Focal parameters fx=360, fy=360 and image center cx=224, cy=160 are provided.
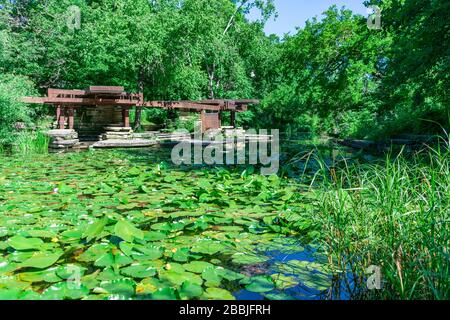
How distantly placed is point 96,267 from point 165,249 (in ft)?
1.94

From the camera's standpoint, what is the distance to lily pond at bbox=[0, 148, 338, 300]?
248 cm

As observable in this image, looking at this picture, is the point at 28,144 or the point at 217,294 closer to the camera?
the point at 217,294

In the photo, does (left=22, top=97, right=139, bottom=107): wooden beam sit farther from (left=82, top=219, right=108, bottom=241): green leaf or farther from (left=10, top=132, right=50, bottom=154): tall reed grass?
(left=82, top=219, right=108, bottom=241): green leaf

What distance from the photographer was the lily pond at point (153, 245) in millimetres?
2477

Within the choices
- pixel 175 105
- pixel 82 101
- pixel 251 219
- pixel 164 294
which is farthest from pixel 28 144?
pixel 164 294

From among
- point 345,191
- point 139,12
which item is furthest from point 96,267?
point 139,12

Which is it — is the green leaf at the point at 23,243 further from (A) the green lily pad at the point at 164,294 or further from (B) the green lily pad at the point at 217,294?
(B) the green lily pad at the point at 217,294

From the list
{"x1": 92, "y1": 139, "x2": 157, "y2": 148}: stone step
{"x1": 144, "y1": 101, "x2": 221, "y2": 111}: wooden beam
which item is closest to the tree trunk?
{"x1": 144, "y1": 101, "x2": 221, "y2": 111}: wooden beam

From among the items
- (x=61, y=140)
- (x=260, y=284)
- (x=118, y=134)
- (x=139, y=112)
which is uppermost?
(x=139, y=112)

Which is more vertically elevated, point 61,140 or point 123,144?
point 61,140

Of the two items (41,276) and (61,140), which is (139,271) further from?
(61,140)

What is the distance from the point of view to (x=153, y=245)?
3.22 m
